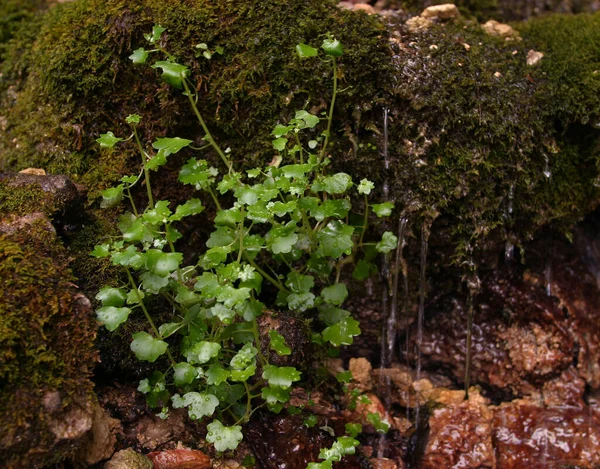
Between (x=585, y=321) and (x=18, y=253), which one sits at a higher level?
(x=18, y=253)

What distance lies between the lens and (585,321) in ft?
9.73

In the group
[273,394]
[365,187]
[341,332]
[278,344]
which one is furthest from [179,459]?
→ [365,187]

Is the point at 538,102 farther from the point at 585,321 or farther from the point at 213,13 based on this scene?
the point at 213,13

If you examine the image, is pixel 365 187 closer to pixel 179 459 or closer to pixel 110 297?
pixel 110 297

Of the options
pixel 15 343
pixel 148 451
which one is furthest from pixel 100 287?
pixel 148 451

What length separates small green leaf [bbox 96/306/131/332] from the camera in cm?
184

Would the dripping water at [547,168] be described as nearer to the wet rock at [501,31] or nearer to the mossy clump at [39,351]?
the wet rock at [501,31]

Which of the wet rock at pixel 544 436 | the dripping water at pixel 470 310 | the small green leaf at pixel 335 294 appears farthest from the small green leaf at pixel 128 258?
the wet rock at pixel 544 436

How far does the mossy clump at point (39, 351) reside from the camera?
61.2 inches

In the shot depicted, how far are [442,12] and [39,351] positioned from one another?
2.44m

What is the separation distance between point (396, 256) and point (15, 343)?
1.59 meters

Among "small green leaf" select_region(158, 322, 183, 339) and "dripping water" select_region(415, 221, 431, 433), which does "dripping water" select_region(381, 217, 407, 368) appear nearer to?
"dripping water" select_region(415, 221, 431, 433)

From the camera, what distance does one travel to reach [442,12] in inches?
113

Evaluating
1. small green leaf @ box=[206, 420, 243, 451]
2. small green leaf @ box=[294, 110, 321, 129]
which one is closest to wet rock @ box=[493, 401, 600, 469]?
small green leaf @ box=[206, 420, 243, 451]
